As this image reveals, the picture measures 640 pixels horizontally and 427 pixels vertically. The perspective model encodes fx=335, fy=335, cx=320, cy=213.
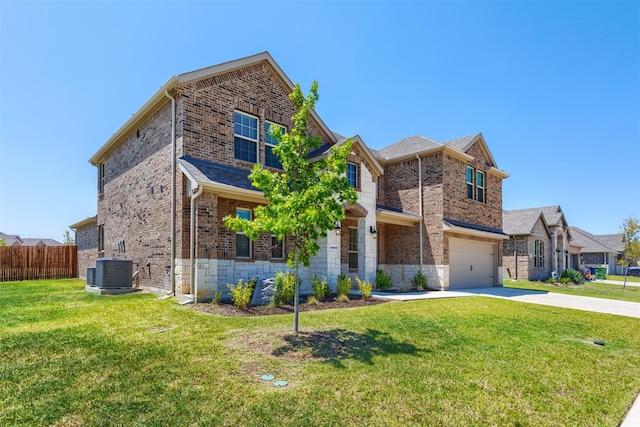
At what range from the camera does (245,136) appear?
41.1ft

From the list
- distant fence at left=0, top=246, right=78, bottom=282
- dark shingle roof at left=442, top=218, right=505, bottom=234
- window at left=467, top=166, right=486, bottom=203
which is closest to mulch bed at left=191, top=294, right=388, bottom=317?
dark shingle roof at left=442, top=218, right=505, bottom=234

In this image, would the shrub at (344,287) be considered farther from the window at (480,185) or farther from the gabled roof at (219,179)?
the window at (480,185)

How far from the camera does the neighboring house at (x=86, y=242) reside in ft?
61.3

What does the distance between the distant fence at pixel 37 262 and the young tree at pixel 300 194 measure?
66.9 feet

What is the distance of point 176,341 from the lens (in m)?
5.88

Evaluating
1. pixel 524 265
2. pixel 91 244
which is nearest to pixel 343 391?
pixel 91 244

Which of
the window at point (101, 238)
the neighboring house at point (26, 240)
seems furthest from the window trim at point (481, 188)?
the neighboring house at point (26, 240)

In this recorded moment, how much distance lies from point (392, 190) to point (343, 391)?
15.3m

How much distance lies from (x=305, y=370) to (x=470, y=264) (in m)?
16.0

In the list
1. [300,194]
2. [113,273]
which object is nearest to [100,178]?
[113,273]

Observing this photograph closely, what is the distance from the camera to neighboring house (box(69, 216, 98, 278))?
18.7m

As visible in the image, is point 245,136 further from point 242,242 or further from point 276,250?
point 276,250

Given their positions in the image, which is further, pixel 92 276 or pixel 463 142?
pixel 463 142

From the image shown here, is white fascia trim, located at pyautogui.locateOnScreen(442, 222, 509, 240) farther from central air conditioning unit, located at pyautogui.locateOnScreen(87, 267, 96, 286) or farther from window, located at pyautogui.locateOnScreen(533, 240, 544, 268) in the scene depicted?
central air conditioning unit, located at pyautogui.locateOnScreen(87, 267, 96, 286)
